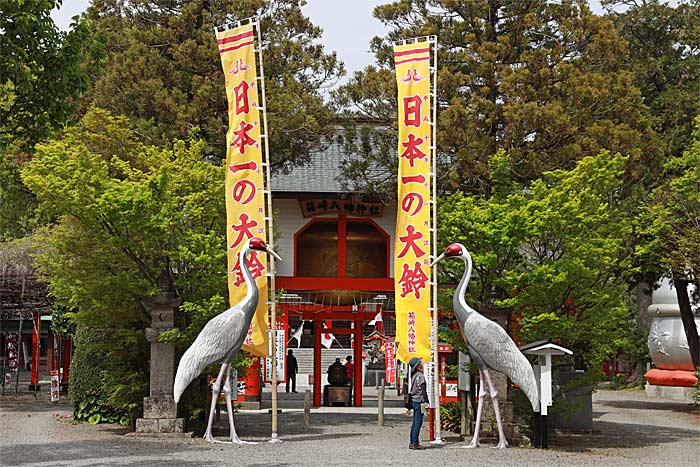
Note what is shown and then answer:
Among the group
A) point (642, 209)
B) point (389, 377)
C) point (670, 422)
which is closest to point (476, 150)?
point (642, 209)

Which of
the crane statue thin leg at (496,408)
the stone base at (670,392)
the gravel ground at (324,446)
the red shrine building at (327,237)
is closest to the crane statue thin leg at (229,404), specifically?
the gravel ground at (324,446)

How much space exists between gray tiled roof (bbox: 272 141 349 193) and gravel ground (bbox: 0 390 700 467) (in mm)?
5439

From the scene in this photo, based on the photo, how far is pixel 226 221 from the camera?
16953 mm

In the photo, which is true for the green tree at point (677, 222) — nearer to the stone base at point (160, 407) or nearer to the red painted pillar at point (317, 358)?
the red painted pillar at point (317, 358)

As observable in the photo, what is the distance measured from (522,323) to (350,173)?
665 centimetres

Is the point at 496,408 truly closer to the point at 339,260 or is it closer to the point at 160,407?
the point at 160,407

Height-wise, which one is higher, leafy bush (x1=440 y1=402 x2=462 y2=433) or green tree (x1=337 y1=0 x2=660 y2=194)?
green tree (x1=337 y1=0 x2=660 y2=194)

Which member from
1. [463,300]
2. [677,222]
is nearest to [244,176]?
[463,300]

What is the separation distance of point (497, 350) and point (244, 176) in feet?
16.4

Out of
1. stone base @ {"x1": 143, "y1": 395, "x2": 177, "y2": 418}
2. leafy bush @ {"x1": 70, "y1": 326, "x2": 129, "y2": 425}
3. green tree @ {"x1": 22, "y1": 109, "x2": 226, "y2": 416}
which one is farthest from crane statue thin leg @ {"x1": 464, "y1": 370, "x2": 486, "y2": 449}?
leafy bush @ {"x1": 70, "y1": 326, "x2": 129, "y2": 425}

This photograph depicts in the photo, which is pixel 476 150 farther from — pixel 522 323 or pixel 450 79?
pixel 522 323

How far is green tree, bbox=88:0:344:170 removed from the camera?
2111 centimetres

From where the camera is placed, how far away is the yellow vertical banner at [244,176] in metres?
15.7

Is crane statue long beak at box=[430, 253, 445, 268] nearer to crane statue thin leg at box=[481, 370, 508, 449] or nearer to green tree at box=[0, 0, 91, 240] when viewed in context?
crane statue thin leg at box=[481, 370, 508, 449]
